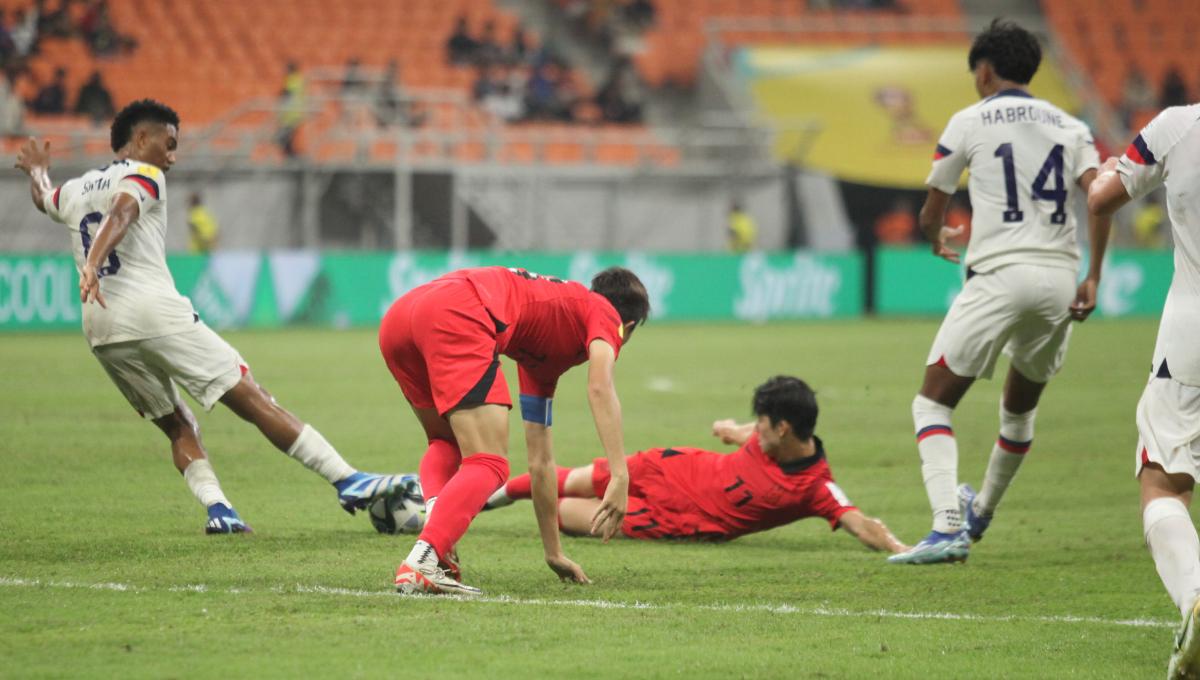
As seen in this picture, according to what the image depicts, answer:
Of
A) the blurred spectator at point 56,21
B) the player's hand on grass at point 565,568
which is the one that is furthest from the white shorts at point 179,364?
the blurred spectator at point 56,21

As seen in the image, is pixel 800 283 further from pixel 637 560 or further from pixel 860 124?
pixel 637 560

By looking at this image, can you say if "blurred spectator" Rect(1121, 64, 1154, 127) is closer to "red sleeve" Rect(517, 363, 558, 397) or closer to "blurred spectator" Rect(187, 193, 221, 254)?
"blurred spectator" Rect(187, 193, 221, 254)

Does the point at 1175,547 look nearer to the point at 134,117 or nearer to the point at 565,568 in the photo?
the point at 565,568

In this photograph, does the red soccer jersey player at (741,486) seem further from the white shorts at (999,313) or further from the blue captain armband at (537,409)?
the blue captain armband at (537,409)

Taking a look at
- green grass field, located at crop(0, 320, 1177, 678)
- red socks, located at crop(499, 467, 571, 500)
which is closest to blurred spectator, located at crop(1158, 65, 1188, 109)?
green grass field, located at crop(0, 320, 1177, 678)

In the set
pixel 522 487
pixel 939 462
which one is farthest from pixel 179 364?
pixel 939 462

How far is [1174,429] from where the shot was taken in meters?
5.17

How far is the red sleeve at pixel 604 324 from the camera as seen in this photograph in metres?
6.16

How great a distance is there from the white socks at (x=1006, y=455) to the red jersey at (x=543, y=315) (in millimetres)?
2587

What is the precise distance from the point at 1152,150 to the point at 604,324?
2.06 m

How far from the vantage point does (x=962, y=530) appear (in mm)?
7414

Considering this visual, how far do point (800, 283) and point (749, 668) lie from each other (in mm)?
24110

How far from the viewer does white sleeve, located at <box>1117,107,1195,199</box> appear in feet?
17.5

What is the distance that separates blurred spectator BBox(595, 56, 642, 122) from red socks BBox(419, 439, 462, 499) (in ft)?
82.2
